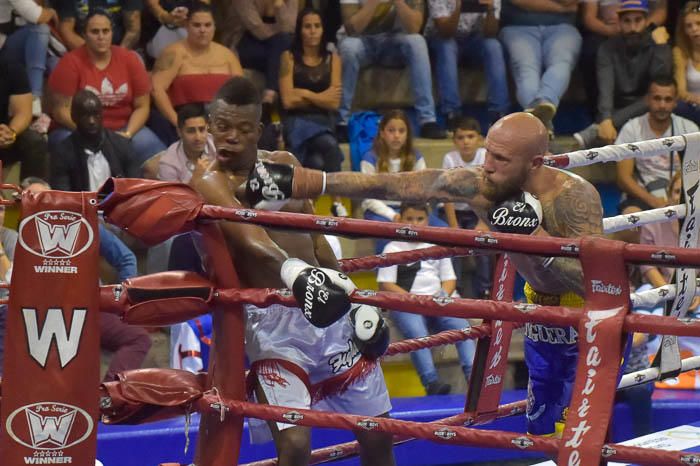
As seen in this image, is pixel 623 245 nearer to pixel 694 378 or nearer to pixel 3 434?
pixel 3 434

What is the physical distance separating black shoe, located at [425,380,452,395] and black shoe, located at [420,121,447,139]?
1.92 metres

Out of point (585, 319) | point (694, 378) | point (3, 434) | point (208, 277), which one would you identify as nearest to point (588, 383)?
point (585, 319)

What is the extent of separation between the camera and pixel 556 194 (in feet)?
10.8

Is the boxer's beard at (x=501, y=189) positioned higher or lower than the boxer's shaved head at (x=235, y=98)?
lower

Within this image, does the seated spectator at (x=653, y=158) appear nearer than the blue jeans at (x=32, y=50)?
No

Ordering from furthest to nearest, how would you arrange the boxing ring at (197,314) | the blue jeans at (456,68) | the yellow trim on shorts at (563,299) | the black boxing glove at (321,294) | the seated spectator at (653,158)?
the blue jeans at (456,68) → the seated spectator at (653,158) → the yellow trim on shorts at (563,299) → the black boxing glove at (321,294) → the boxing ring at (197,314)

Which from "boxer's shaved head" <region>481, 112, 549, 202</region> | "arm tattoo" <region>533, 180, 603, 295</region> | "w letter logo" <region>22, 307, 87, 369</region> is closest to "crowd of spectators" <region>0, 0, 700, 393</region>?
"arm tattoo" <region>533, 180, 603, 295</region>

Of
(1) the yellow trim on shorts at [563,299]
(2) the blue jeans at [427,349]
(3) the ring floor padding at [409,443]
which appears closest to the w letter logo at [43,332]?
(1) the yellow trim on shorts at [563,299]

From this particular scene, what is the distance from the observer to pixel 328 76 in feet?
22.6

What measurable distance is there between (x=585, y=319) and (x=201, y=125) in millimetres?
3930

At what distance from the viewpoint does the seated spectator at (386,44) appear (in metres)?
7.12

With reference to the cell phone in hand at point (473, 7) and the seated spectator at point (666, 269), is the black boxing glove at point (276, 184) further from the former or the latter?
the cell phone in hand at point (473, 7)

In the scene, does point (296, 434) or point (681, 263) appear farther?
point (296, 434)

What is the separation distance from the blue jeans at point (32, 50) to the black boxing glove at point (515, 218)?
4.12 meters
